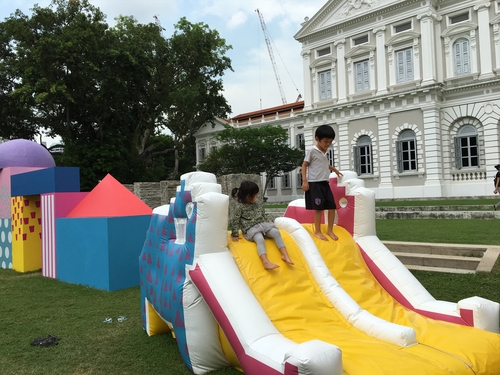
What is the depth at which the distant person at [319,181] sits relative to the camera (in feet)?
14.2

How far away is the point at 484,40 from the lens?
2083 cm

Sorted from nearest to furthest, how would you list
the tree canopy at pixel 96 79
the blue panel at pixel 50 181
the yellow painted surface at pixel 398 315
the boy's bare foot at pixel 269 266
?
the yellow painted surface at pixel 398 315 → the boy's bare foot at pixel 269 266 → the blue panel at pixel 50 181 → the tree canopy at pixel 96 79

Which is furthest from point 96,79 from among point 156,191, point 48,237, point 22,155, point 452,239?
point 452,239

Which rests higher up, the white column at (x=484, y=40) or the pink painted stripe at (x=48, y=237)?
the white column at (x=484, y=40)

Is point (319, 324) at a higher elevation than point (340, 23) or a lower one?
lower

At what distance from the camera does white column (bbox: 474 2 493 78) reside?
67.9ft

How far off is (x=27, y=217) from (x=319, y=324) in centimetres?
797

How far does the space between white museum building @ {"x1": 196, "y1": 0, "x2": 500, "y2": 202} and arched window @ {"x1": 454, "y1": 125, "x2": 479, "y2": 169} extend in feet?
0.16

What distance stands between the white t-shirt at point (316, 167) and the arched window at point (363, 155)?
21095mm

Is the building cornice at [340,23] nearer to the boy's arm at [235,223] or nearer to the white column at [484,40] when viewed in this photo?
the white column at [484,40]

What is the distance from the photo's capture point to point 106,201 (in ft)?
24.3

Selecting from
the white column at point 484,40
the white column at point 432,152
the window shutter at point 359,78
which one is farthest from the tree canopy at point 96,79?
the white column at point 484,40

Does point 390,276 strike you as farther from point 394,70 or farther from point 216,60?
point 216,60

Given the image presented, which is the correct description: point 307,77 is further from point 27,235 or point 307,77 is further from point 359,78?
point 27,235
